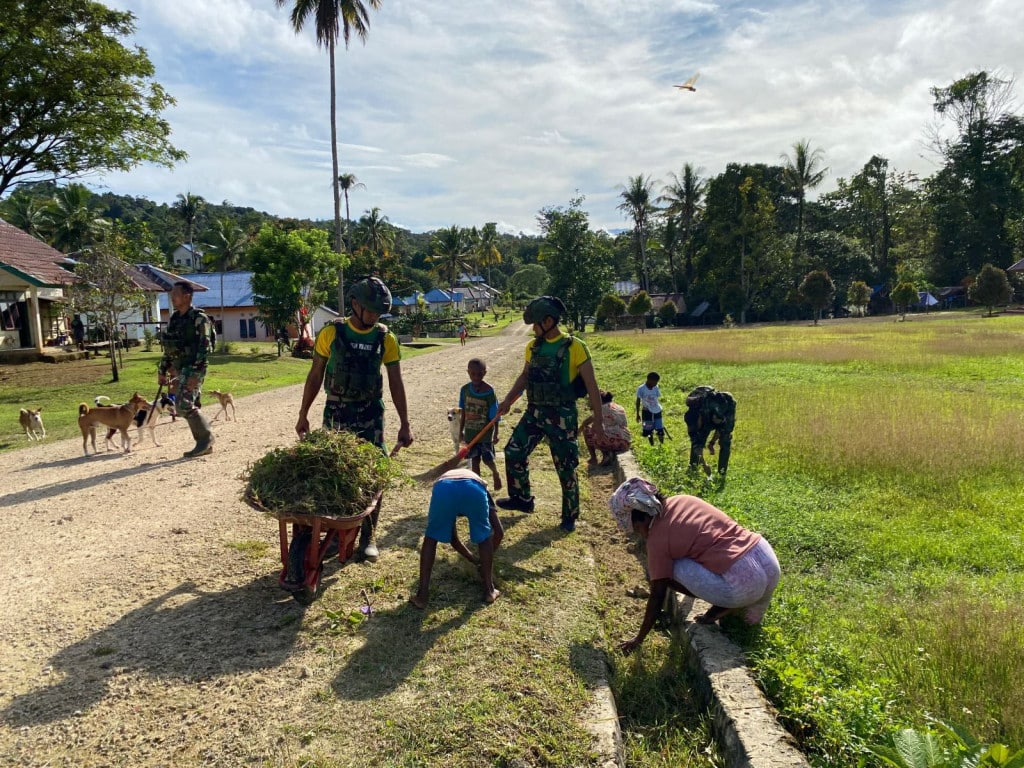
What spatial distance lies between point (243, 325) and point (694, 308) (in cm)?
3995

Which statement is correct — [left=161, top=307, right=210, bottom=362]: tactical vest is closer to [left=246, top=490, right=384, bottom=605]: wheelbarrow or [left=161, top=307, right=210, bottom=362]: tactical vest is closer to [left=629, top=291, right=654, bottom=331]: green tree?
[left=246, top=490, right=384, bottom=605]: wheelbarrow

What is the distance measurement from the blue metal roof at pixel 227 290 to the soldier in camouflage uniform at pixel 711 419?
37.9m

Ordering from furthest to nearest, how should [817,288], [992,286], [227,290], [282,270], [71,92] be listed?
1. [817,288]
2. [227,290]
3. [992,286]
4. [282,270]
5. [71,92]

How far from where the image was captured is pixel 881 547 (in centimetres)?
501

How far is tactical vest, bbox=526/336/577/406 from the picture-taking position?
5.48 m

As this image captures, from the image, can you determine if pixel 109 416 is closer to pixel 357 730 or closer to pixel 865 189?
pixel 357 730

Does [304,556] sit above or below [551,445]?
below

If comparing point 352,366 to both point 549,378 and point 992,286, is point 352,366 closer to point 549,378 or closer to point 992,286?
A: point 549,378

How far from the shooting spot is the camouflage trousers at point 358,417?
4926 mm

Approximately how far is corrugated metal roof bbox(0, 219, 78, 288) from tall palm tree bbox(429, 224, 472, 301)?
47.4 m

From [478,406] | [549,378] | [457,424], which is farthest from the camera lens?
[457,424]

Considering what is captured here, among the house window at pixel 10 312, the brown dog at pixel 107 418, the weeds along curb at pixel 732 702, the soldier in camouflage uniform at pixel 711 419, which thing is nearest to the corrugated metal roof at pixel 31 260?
the house window at pixel 10 312

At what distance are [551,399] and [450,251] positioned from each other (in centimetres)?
6781

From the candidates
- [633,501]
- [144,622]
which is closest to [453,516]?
[633,501]
